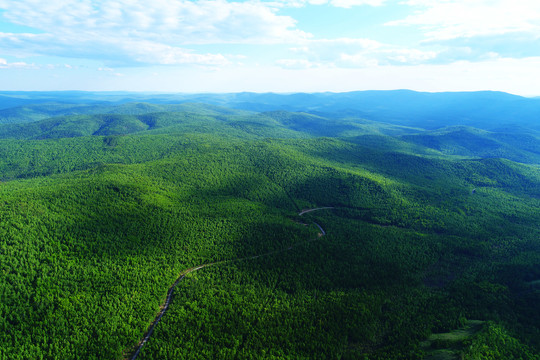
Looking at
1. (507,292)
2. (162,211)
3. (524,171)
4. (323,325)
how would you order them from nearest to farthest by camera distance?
(323,325) < (507,292) < (162,211) < (524,171)

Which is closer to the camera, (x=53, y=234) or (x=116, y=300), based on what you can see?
(x=116, y=300)

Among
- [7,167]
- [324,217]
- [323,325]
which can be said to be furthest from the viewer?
[7,167]

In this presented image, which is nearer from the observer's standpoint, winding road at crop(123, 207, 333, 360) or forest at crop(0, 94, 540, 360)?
winding road at crop(123, 207, 333, 360)

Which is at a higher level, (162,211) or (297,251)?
(162,211)

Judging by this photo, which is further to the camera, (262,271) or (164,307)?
(262,271)

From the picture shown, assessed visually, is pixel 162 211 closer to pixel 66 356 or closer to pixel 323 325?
pixel 66 356

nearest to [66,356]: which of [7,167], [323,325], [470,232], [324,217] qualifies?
[323,325]

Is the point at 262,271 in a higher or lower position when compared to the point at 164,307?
higher

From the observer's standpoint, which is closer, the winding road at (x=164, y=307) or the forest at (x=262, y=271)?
the winding road at (x=164, y=307)

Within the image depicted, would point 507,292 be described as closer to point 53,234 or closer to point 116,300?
point 116,300
